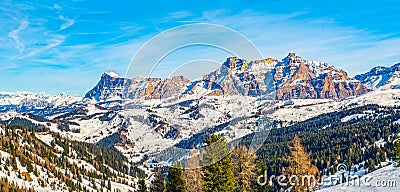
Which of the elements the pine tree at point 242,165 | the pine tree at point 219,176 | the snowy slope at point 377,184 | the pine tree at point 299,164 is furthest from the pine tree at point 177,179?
the snowy slope at point 377,184

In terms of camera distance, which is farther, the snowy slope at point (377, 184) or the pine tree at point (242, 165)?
the pine tree at point (242, 165)

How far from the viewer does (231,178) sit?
2040 inches

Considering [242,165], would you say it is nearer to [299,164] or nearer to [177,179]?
[299,164]

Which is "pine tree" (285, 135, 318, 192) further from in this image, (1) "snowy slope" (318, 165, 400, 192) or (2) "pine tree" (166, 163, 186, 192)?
(2) "pine tree" (166, 163, 186, 192)

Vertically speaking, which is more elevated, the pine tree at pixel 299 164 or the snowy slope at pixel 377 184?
the pine tree at pixel 299 164

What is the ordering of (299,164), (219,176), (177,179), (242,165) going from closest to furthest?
(219,176), (299,164), (242,165), (177,179)

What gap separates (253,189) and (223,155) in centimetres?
2461

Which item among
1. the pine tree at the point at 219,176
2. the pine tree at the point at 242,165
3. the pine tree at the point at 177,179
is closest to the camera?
the pine tree at the point at 219,176

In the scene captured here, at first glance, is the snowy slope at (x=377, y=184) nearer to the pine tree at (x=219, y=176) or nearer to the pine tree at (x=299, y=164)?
the pine tree at (x=299, y=164)

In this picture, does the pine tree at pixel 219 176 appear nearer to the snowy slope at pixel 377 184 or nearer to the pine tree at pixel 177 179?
the pine tree at pixel 177 179

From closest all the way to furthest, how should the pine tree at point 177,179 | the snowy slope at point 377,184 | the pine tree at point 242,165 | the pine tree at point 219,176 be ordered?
the pine tree at point 219,176 → the snowy slope at point 377,184 → the pine tree at point 242,165 → the pine tree at point 177,179

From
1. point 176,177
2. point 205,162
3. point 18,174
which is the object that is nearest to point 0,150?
point 18,174

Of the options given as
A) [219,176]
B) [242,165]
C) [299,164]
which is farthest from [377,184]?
[219,176]

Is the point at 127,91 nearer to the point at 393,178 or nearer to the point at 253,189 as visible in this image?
the point at 253,189
